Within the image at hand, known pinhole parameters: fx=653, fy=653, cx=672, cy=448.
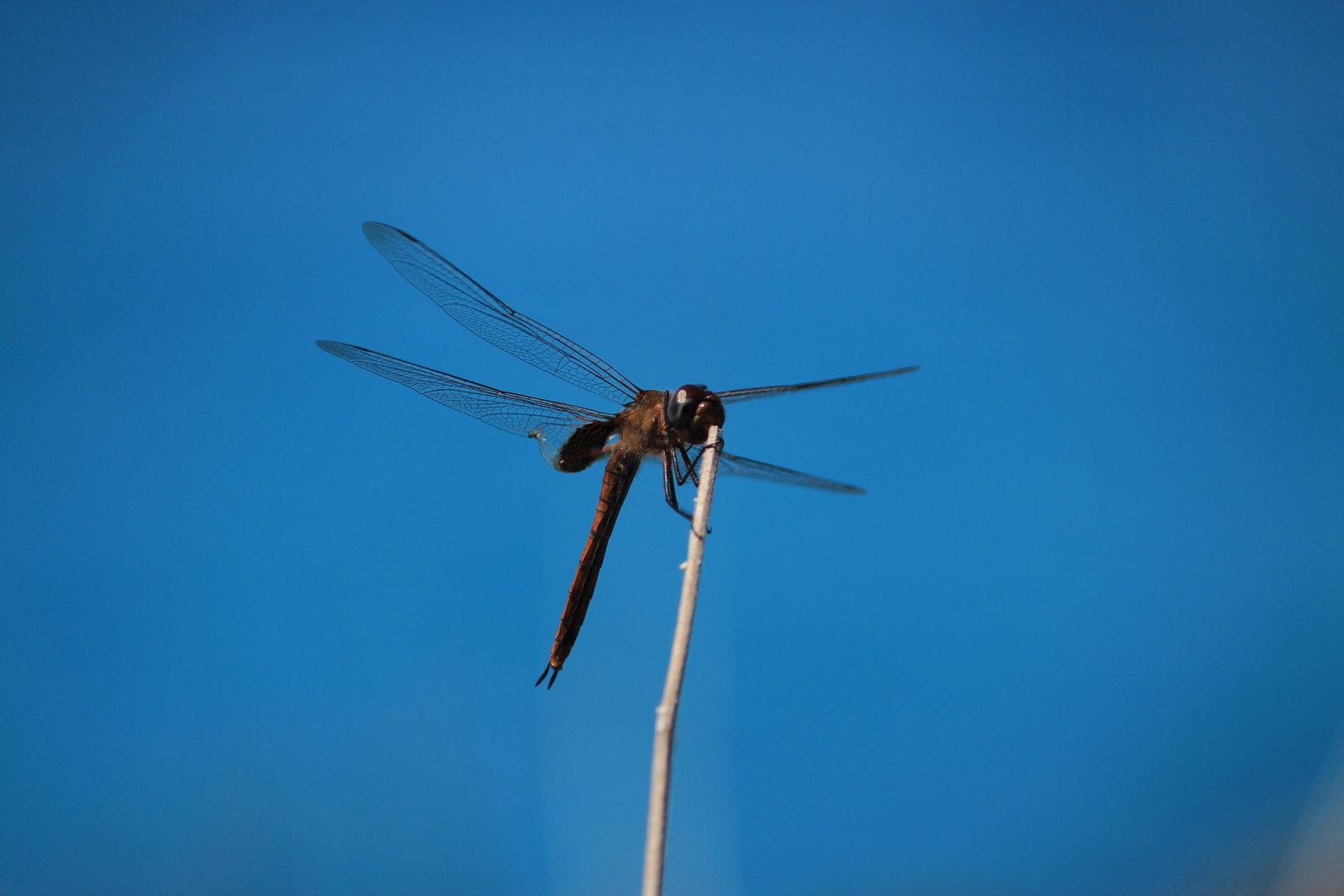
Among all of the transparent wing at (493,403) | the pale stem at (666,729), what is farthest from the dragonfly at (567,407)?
the pale stem at (666,729)

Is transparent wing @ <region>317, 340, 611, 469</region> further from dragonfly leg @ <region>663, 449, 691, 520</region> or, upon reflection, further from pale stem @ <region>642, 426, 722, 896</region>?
pale stem @ <region>642, 426, 722, 896</region>

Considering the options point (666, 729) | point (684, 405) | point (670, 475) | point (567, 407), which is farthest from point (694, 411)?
point (666, 729)

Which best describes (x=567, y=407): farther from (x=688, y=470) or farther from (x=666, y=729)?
(x=666, y=729)

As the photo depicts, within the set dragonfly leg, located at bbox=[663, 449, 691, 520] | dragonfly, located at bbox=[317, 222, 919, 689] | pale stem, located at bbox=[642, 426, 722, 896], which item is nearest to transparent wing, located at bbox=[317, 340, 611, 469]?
dragonfly, located at bbox=[317, 222, 919, 689]

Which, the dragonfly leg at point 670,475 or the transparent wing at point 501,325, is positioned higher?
the transparent wing at point 501,325

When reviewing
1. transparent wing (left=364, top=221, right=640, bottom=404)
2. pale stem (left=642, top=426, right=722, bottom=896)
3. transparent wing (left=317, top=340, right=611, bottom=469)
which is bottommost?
pale stem (left=642, top=426, right=722, bottom=896)

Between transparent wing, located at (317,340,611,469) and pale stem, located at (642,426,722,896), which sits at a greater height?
transparent wing, located at (317,340,611,469)

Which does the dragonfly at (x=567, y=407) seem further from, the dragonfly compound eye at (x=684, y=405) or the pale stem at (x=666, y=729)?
the pale stem at (x=666, y=729)
